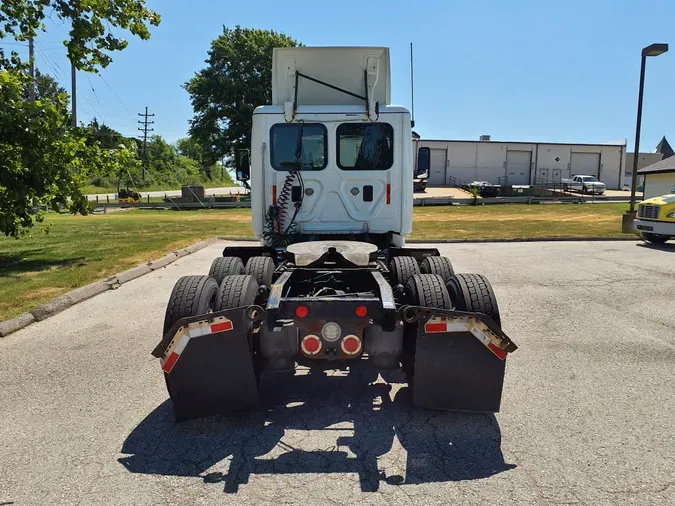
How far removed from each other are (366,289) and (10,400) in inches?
123

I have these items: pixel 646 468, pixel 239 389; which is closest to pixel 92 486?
pixel 239 389

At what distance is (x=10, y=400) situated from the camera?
4.43 metres

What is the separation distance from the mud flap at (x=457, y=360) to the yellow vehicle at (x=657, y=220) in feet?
44.0

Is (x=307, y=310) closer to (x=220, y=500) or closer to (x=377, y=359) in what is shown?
(x=377, y=359)

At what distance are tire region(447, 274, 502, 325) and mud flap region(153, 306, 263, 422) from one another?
152 centimetres

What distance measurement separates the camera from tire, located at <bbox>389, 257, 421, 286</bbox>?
16.6ft

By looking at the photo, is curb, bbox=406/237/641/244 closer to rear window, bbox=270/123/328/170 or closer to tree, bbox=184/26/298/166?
rear window, bbox=270/123/328/170

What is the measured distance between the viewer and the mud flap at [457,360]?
3650 millimetres

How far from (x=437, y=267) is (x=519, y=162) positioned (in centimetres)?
5520

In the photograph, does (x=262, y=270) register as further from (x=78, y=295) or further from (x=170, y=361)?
(x=78, y=295)

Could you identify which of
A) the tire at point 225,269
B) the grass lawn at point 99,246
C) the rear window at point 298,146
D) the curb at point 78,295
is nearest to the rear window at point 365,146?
the rear window at point 298,146

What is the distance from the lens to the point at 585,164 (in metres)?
57.4

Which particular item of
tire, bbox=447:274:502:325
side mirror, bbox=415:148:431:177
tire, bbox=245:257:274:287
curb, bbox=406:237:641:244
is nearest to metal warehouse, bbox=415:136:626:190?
curb, bbox=406:237:641:244

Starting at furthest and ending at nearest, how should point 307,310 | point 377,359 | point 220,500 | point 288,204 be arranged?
point 288,204, point 377,359, point 307,310, point 220,500
